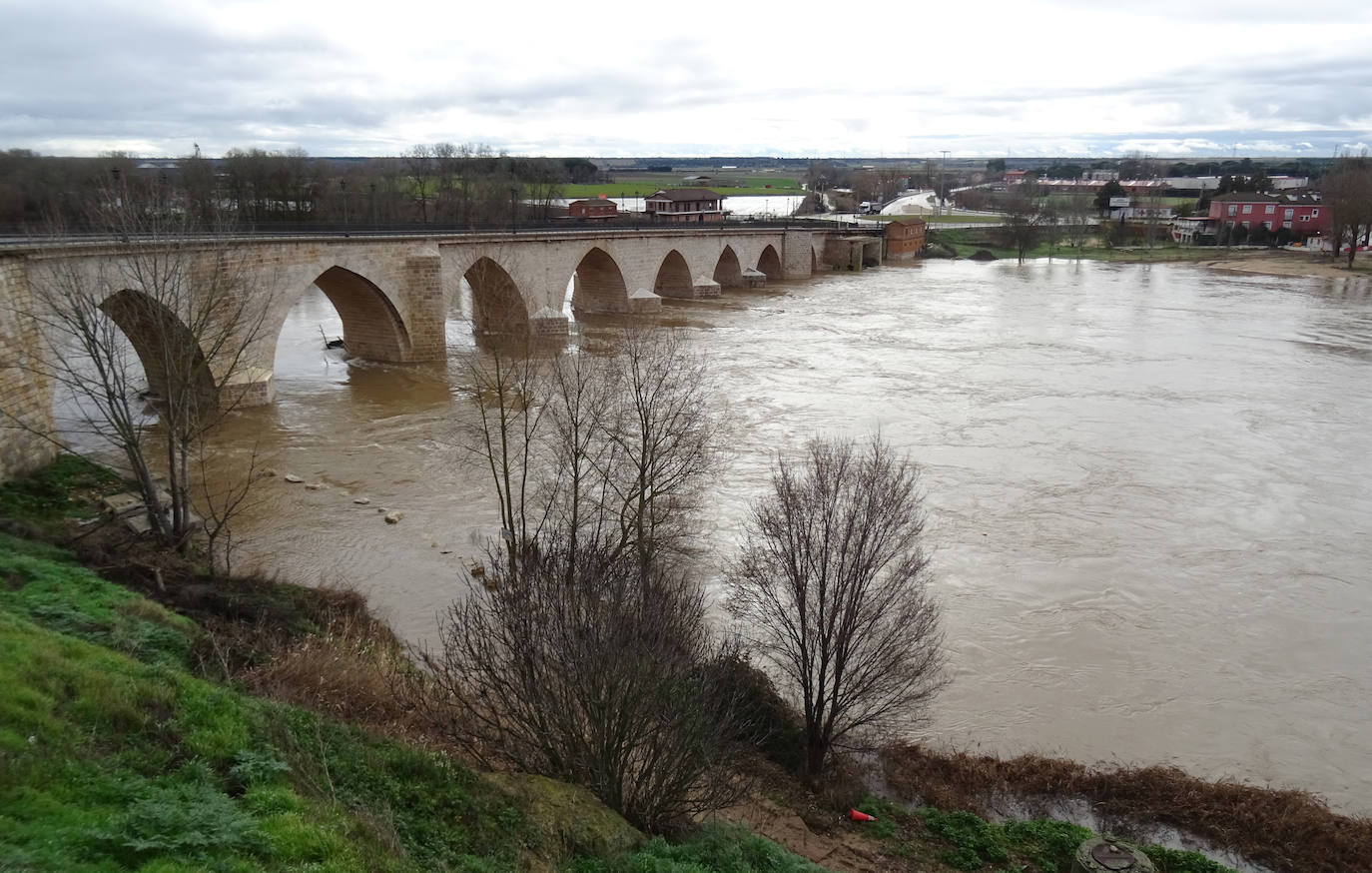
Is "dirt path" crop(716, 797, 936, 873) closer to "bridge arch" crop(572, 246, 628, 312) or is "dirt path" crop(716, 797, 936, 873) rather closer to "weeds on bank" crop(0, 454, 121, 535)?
"weeds on bank" crop(0, 454, 121, 535)

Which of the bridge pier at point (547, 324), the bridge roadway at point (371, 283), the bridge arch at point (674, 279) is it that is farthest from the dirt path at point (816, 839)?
the bridge arch at point (674, 279)

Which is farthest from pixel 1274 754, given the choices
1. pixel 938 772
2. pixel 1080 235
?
pixel 1080 235

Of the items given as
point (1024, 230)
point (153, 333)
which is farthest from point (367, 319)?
point (1024, 230)

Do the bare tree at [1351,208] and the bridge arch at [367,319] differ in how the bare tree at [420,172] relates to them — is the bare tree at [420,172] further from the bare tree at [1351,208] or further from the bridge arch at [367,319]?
the bare tree at [1351,208]

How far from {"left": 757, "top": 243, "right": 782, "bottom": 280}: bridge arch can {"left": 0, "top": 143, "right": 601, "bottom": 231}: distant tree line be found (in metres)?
14.3

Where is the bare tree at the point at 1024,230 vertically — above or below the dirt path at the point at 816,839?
above

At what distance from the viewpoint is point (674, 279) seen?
47.4 metres

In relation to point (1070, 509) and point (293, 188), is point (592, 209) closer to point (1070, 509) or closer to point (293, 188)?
point (293, 188)

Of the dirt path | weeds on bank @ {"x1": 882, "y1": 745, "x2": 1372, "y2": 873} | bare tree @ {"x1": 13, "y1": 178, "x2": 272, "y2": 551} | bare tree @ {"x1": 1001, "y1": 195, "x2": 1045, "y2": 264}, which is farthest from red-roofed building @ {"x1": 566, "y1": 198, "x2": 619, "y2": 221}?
the dirt path

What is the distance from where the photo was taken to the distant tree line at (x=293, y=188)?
30859mm

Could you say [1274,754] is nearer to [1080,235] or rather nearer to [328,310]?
[328,310]

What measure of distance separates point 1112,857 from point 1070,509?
34.6ft

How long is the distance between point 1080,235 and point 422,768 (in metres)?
83.7

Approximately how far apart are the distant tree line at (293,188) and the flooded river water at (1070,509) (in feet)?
24.4
